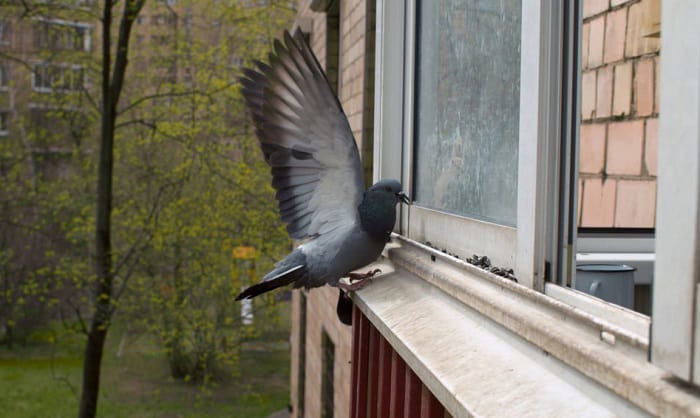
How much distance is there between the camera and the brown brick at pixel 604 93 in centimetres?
314

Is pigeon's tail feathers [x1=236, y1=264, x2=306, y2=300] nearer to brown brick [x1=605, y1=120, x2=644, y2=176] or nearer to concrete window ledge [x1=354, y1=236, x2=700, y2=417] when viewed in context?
concrete window ledge [x1=354, y1=236, x2=700, y2=417]

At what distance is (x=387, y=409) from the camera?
2.14 meters

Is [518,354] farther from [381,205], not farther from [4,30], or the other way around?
[4,30]

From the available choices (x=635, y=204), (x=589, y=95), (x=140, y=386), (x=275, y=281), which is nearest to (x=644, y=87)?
(x=589, y=95)

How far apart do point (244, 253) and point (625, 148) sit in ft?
40.7

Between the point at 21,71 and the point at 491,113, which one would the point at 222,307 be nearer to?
the point at 21,71

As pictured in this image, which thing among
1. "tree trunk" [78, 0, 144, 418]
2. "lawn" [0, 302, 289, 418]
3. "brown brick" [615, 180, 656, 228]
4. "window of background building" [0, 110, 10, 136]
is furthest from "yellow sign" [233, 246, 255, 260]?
"brown brick" [615, 180, 656, 228]

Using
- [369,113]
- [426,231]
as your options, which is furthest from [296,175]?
[369,113]

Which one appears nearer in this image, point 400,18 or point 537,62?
point 537,62

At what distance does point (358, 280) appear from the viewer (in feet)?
8.57

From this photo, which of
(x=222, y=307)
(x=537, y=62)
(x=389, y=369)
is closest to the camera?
(x=537, y=62)

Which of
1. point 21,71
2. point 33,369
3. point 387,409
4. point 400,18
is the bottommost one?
point 33,369

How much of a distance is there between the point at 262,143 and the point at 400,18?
2.40 ft

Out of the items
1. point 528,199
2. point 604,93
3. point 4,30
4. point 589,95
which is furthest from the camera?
point 4,30
